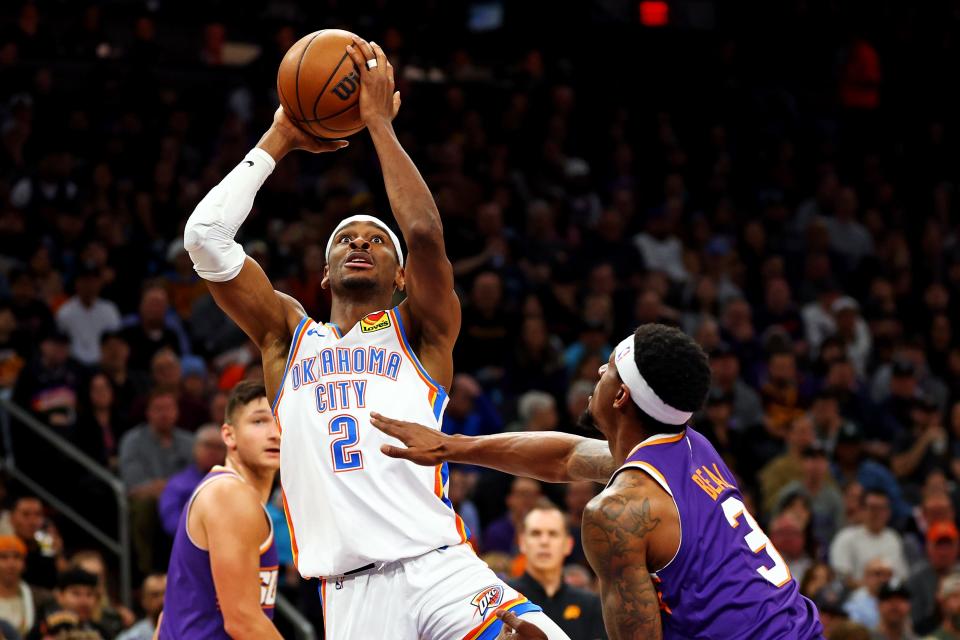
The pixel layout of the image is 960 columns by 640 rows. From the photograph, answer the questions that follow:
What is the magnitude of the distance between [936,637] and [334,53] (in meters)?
6.68

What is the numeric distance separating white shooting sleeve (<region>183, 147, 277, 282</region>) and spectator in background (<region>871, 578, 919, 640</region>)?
625 centimetres

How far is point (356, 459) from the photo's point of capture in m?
4.76

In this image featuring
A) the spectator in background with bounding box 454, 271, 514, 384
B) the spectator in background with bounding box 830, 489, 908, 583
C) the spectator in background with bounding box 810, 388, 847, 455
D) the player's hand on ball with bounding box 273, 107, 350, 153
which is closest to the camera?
the player's hand on ball with bounding box 273, 107, 350, 153

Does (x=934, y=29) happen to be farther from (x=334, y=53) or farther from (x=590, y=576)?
(x=334, y=53)

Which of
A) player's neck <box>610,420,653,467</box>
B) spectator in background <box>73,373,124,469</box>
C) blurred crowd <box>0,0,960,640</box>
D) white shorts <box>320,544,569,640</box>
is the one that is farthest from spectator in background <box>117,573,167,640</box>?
player's neck <box>610,420,653,467</box>

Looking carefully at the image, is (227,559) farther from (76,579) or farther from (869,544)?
(869,544)

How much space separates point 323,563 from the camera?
4738 millimetres

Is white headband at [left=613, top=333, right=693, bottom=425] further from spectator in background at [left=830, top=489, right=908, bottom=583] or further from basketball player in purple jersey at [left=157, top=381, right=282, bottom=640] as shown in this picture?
spectator in background at [left=830, top=489, right=908, bottom=583]

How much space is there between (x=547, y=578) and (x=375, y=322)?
333 centimetres

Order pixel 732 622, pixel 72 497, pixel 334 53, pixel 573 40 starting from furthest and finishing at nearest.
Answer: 1. pixel 573 40
2. pixel 72 497
3. pixel 334 53
4. pixel 732 622

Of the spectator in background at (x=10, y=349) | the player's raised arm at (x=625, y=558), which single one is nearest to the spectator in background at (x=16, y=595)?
the spectator in background at (x=10, y=349)

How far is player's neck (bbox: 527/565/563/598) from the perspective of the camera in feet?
25.9

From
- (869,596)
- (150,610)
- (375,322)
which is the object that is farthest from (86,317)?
(375,322)

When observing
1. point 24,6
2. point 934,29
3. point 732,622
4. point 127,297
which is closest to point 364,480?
point 732,622
